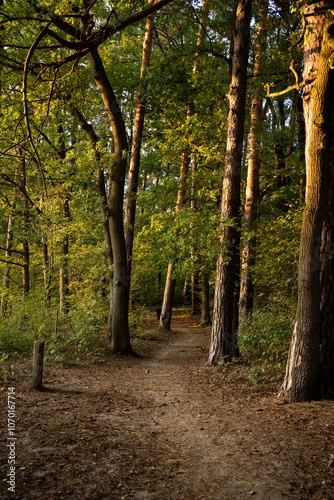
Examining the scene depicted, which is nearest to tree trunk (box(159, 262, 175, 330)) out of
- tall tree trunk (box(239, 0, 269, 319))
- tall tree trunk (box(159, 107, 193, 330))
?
tall tree trunk (box(159, 107, 193, 330))

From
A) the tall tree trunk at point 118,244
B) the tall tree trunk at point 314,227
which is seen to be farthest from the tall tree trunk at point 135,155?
the tall tree trunk at point 314,227

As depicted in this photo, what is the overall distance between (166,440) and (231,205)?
227 inches

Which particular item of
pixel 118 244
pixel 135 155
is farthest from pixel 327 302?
pixel 135 155

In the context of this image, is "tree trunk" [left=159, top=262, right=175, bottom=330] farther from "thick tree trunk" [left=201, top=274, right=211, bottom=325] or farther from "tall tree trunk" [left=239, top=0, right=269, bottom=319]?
"tall tree trunk" [left=239, top=0, right=269, bottom=319]

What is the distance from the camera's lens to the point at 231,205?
8.44 meters

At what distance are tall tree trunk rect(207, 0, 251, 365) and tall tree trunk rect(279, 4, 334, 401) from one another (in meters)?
3.09

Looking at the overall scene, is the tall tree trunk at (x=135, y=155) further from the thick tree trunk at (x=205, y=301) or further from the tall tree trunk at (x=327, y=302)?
the thick tree trunk at (x=205, y=301)

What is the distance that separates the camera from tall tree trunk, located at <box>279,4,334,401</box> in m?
4.97

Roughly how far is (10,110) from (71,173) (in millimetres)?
3089

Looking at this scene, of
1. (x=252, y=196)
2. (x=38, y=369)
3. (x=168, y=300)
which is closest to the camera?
(x=38, y=369)

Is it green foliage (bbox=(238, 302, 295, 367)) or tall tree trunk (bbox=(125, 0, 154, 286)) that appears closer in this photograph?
green foliage (bbox=(238, 302, 295, 367))

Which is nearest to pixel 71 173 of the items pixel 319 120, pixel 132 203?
pixel 132 203

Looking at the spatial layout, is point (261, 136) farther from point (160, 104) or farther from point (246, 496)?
point (246, 496)

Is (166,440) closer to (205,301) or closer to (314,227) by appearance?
(314,227)
